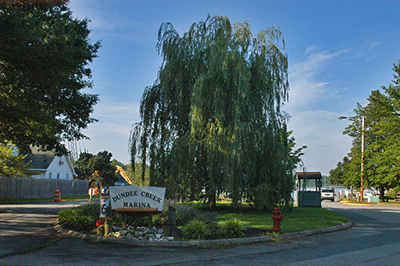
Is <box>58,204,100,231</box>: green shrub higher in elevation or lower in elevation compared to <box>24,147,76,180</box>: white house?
lower

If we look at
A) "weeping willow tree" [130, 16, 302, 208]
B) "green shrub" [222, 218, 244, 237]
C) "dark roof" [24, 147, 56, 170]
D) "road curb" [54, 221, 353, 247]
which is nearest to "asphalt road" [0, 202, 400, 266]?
"road curb" [54, 221, 353, 247]

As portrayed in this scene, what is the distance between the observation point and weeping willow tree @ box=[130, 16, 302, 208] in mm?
15250

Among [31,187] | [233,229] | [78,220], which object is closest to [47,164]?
[31,187]

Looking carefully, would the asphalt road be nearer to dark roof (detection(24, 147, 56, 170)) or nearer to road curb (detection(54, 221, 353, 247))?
road curb (detection(54, 221, 353, 247))

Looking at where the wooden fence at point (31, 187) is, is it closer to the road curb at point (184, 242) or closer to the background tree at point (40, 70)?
the background tree at point (40, 70)

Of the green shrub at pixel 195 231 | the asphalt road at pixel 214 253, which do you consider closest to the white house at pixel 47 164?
the asphalt road at pixel 214 253

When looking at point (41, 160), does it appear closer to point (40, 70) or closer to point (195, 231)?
point (40, 70)

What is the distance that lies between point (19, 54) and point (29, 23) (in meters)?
1.54

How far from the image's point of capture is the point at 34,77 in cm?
1259

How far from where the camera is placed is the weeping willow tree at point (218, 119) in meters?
15.2

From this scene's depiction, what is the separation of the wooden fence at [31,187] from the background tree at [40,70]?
13212mm

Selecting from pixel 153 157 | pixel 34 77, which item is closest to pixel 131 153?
pixel 153 157

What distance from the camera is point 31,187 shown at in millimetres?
33188

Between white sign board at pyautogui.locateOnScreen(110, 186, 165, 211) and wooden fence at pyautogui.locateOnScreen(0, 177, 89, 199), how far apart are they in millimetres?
23991
